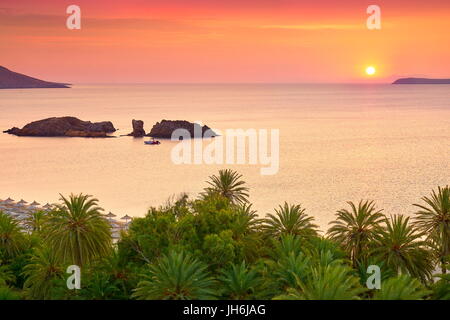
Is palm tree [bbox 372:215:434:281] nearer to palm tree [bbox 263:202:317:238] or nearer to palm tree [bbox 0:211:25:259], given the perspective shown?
palm tree [bbox 263:202:317:238]

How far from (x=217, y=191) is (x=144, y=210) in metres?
55.8

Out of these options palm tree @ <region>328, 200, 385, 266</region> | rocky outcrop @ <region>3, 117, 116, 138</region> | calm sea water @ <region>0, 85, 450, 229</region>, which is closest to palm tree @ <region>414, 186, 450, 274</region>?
palm tree @ <region>328, 200, 385, 266</region>

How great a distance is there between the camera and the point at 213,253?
107 feet

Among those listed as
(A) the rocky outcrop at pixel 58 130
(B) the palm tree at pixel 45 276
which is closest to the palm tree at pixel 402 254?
(B) the palm tree at pixel 45 276

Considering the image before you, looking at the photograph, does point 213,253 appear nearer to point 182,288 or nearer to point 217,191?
point 182,288

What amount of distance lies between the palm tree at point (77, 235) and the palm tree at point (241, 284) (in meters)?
9.18

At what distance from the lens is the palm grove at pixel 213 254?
29.2 metres

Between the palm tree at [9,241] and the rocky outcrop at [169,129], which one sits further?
the rocky outcrop at [169,129]

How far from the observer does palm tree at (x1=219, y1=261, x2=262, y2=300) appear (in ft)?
96.8

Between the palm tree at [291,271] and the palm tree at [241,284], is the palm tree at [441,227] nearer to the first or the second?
the palm tree at [291,271]

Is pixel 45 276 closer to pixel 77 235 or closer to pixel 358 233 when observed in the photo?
pixel 77 235

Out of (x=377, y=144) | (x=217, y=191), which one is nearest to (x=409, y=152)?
(x=377, y=144)

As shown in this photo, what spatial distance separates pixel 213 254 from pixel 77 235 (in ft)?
27.1

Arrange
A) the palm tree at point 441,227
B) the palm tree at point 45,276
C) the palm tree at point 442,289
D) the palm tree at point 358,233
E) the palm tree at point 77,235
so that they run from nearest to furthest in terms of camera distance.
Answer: the palm tree at point 442,289 < the palm tree at point 45,276 < the palm tree at point 77,235 < the palm tree at point 358,233 < the palm tree at point 441,227
